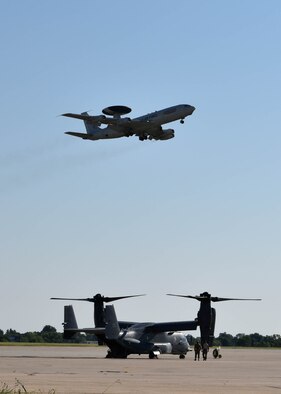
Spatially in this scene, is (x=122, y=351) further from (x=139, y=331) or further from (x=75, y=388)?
(x=75, y=388)

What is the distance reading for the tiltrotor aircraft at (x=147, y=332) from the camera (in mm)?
76500

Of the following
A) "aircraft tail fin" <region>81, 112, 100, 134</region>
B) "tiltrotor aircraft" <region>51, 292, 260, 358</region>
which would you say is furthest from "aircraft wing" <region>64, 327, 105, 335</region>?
"aircraft tail fin" <region>81, 112, 100, 134</region>

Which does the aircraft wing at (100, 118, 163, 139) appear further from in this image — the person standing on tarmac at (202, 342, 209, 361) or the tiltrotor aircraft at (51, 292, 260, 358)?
the person standing on tarmac at (202, 342, 209, 361)

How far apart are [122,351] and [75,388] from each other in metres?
45.4

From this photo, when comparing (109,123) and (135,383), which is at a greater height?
(109,123)

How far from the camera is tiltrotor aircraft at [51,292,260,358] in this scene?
76500 millimetres

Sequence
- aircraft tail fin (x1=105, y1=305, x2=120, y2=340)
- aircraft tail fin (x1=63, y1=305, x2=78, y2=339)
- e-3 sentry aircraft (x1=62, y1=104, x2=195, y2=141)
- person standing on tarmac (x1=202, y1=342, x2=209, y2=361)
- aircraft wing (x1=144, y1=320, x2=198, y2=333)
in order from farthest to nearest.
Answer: aircraft tail fin (x1=63, y1=305, x2=78, y2=339)
aircraft wing (x1=144, y1=320, x2=198, y2=333)
person standing on tarmac (x1=202, y1=342, x2=209, y2=361)
aircraft tail fin (x1=105, y1=305, x2=120, y2=340)
e-3 sentry aircraft (x1=62, y1=104, x2=195, y2=141)

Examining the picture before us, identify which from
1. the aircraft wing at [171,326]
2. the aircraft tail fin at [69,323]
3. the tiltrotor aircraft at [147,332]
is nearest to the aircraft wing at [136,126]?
the tiltrotor aircraft at [147,332]

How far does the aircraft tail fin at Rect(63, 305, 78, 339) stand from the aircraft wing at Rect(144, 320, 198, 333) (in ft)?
30.9

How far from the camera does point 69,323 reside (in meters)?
86.5

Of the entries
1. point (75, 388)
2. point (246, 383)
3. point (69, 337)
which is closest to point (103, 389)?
point (75, 388)

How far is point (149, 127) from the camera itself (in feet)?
235

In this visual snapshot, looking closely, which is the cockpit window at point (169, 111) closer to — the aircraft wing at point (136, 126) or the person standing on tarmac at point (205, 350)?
the aircraft wing at point (136, 126)

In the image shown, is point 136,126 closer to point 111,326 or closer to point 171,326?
point 111,326
